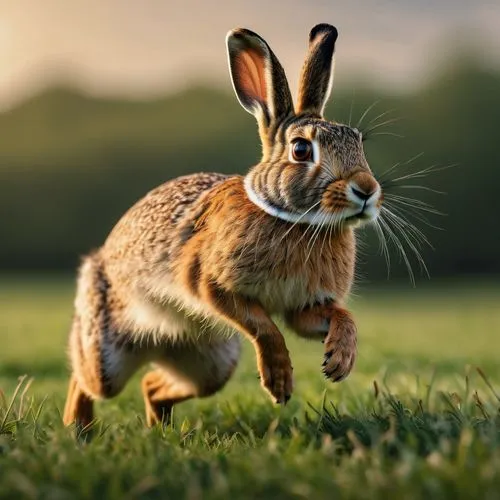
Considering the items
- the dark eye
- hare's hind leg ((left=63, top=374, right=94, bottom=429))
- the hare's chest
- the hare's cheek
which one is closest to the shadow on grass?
hare's hind leg ((left=63, top=374, right=94, bottom=429))

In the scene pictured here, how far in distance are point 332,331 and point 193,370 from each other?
1437 millimetres

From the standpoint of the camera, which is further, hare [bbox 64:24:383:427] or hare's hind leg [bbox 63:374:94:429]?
hare's hind leg [bbox 63:374:94:429]

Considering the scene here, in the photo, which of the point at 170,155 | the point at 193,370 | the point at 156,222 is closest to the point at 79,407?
the point at 193,370

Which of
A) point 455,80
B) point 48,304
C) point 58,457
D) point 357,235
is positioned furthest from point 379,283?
point 58,457

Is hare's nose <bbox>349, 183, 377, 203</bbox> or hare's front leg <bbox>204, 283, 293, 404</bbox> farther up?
hare's nose <bbox>349, 183, 377, 203</bbox>

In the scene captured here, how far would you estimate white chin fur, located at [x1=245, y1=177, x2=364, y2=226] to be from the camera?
3826mm

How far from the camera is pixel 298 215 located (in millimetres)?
3994

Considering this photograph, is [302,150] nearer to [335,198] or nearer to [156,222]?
[335,198]

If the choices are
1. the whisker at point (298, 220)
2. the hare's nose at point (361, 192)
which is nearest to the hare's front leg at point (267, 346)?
the whisker at point (298, 220)

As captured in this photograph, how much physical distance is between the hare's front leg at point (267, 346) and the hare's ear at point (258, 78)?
2.86 ft

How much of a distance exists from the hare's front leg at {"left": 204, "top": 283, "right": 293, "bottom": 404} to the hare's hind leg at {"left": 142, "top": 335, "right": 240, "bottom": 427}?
3.42ft

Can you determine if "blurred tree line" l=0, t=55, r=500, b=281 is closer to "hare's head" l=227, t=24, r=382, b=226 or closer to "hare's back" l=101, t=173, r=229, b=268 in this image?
"hare's back" l=101, t=173, r=229, b=268

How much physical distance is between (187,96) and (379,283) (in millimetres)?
7474

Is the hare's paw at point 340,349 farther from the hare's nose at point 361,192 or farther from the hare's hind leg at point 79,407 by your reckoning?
the hare's hind leg at point 79,407
